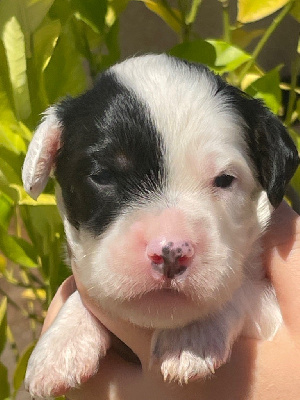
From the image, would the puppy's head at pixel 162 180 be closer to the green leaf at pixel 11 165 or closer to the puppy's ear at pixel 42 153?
the puppy's ear at pixel 42 153

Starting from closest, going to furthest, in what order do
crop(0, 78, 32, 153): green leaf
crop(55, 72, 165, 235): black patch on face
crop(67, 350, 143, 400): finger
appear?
crop(55, 72, 165, 235): black patch on face, crop(67, 350, 143, 400): finger, crop(0, 78, 32, 153): green leaf

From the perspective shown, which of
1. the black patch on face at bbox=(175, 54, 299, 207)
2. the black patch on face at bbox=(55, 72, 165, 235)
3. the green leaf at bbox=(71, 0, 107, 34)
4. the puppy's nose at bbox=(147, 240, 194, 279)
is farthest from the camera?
the green leaf at bbox=(71, 0, 107, 34)

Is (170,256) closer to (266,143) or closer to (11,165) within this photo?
(266,143)

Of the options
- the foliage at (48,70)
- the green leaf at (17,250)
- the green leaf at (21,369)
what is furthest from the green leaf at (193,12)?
the green leaf at (21,369)

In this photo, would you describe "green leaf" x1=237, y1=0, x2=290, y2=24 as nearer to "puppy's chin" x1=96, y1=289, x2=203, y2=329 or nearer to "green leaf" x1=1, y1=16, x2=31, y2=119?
"green leaf" x1=1, y1=16, x2=31, y2=119

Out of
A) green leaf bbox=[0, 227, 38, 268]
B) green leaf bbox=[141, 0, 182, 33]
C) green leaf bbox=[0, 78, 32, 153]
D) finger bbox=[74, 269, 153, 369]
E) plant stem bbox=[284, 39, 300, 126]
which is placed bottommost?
green leaf bbox=[0, 227, 38, 268]

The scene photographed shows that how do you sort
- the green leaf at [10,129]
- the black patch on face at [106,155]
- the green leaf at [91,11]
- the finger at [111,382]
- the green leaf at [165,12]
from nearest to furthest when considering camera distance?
the black patch on face at [106,155] < the finger at [111,382] < the green leaf at [10,129] < the green leaf at [91,11] < the green leaf at [165,12]

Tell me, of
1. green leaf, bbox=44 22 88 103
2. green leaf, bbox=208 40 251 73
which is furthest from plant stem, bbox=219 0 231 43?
green leaf, bbox=44 22 88 103
